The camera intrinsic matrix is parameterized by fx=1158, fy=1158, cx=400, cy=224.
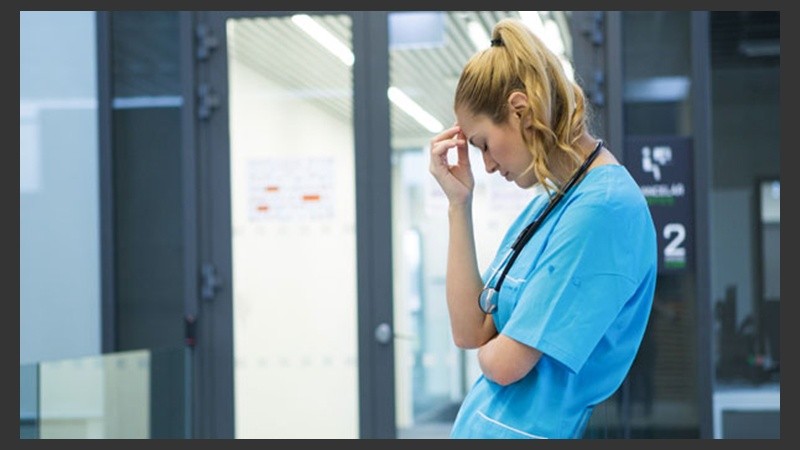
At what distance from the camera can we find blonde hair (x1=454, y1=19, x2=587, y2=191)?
162cm

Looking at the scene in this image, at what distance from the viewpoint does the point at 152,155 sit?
5.71 meters

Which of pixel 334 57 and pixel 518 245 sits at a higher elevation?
pixel 334 57

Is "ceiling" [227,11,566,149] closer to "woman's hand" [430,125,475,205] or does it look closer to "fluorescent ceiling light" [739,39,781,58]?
"fluorescent ceiling light" [739,39,781,58]

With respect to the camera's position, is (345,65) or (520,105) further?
(345,65)

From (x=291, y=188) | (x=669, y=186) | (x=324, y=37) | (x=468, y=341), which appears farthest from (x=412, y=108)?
(x=468, y=341)

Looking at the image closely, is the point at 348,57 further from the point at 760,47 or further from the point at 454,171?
the point at 454,171

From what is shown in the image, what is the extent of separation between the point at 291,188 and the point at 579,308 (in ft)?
13.6

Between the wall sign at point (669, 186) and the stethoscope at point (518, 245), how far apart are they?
12.0 ft

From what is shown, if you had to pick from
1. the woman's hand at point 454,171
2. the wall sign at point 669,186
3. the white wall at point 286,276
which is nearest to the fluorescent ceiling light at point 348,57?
the white wall at point 286,276

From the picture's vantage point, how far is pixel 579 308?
62.0 inches

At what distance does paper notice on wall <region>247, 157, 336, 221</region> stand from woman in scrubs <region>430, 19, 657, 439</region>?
3.88 metres

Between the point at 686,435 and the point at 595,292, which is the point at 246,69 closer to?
the point at 686,435

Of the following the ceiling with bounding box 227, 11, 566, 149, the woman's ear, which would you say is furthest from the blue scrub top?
the ceiling with bounding box 227, 11, 566, 149

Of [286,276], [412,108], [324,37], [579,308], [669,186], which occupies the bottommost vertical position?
[286,276]
